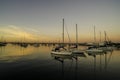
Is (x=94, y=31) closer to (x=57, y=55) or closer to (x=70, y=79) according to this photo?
(x=57, y=55)

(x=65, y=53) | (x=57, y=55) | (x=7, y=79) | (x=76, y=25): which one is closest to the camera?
(x=7, y=79)

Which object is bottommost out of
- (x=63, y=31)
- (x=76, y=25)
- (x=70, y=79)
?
(x=70, y=79)

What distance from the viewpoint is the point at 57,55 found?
4378 centimetres

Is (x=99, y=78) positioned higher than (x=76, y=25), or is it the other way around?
(x=76, y=25)

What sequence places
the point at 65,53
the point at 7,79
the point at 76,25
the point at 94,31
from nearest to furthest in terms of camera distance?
the point at 7,79 < the point at 65,53 < the point at 76,25 < the point at 94,31

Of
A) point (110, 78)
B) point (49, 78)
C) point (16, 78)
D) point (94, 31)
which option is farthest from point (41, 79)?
point (94, 31)

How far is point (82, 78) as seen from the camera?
18594 mm

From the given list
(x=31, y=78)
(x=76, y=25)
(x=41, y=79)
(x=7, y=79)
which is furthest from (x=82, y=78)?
(x=76, y=25)

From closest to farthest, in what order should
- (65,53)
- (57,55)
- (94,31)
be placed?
(65,53), (57,55), (94,31)

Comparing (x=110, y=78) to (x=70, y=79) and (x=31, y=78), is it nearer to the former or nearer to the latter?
(x=70, y=79)

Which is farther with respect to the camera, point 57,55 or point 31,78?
point 57,55

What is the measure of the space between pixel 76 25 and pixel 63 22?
379 inches

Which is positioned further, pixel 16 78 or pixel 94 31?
pixel 94 31

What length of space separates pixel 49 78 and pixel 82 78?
4.83m
